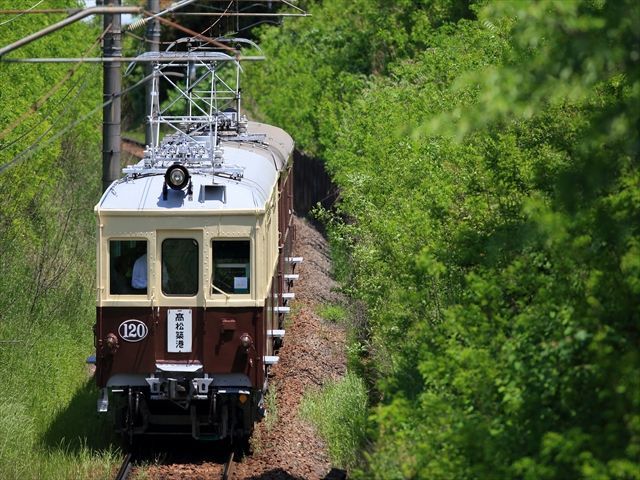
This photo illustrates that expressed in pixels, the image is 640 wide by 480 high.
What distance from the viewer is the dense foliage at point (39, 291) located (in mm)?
13391

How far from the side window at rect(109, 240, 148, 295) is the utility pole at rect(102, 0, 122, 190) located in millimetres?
3669

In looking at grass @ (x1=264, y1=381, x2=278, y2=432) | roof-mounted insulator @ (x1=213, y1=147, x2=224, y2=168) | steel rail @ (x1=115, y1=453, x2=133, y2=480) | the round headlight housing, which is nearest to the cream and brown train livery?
the round headlight housing

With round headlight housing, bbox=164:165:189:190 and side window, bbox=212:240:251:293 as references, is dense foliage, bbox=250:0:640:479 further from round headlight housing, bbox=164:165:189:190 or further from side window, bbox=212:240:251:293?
round headlight housing, bbox=164:165:189:190

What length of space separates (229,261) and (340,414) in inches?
105

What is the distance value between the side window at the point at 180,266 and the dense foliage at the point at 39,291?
73.5 inches

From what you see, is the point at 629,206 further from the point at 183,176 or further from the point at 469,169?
the point at 183,176

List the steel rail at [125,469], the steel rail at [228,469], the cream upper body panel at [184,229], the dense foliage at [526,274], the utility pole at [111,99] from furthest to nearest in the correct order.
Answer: the utility pole at [111,99] → the cream upper body panel at [184,229] → the steel rail at [228,469] → the steel rail at [125,469] → the dense foliage at [526,274]

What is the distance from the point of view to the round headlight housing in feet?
41.4

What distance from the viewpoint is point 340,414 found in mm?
14281

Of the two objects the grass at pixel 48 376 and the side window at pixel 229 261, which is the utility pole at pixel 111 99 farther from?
the side window at pixel 229 261

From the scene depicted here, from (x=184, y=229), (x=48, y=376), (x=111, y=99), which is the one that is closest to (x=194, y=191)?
(x=184, y=229)

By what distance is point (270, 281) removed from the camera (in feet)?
45.6

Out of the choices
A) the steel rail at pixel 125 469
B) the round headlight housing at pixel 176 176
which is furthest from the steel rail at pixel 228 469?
the round headlight housing at pixel 176 176

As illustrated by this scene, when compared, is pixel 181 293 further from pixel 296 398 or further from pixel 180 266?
pixel 296 398
